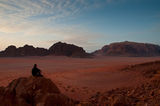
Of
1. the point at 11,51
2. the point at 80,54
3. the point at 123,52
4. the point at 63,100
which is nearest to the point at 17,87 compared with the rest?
the point at 63,100

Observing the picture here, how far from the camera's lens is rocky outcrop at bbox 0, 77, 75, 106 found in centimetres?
392

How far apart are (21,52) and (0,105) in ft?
197

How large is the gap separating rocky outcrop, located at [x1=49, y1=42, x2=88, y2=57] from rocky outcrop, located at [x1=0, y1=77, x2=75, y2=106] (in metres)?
55.6

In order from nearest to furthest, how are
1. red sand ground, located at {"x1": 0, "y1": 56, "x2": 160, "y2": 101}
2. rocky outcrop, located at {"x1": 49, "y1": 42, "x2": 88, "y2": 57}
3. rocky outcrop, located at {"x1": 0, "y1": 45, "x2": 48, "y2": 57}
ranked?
red sand ground, located at {"x1": 0, "y1": 56, "x2": 160, "y2": 101} < rocky outcrop, located at {"x1": 0, "y1": 45, "x2": 48, "y2": 57} < rocky outcrop, located at {"x1": 49, "y1": 42, "x2": 88, "y2": 57}

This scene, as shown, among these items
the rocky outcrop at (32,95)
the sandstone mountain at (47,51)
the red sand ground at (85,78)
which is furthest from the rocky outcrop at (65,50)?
the rocky outcrop at (32,95)

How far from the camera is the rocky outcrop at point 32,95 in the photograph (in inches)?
154

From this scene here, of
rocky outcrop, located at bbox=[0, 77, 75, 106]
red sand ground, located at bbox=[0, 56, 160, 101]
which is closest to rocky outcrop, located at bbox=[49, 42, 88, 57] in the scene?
red sand ground, located at bbox=[0, 56, 160, 101]

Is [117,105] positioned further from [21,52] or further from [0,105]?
[21,52]

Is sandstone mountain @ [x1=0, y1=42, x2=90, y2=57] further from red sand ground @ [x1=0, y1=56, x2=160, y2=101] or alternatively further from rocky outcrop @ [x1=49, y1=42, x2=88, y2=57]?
red sand ground @ [x1=0, y1=56, x2=160, y2=101]

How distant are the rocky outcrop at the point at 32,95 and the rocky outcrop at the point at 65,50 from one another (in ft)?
182

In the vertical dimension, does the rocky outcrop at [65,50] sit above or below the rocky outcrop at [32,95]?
above

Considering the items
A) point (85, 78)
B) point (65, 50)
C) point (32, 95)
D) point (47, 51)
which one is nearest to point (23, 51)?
point (47, 51)

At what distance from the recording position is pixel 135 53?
83.4 m

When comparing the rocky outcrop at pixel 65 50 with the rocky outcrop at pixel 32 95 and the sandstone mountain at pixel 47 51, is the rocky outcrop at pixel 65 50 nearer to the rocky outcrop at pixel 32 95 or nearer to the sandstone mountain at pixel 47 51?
the sandstone mountain at pixel 47 51
